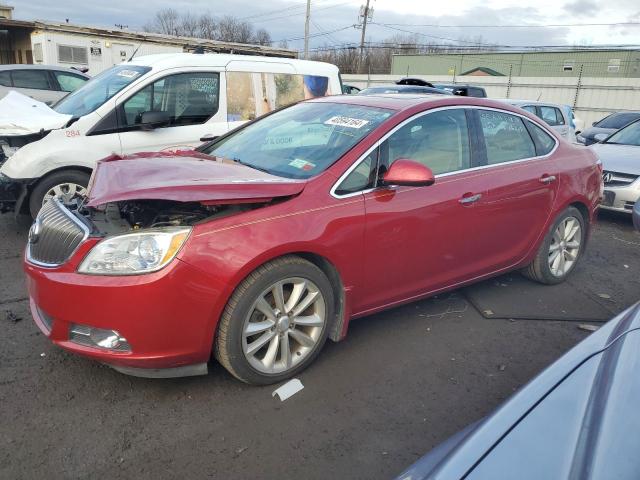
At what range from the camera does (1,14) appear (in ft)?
90.5

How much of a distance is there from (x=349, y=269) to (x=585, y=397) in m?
1.72

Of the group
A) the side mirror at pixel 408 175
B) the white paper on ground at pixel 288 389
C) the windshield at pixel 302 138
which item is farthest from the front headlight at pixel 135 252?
the side mirror at pixel 408 175

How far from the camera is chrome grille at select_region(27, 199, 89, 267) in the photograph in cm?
267

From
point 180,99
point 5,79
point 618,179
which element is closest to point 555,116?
point 618,179

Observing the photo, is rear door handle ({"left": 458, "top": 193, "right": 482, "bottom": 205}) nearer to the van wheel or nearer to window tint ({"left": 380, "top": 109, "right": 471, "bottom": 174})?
window tint ({"left": 380, "top": 109, "right": 471, "bottom": 174})

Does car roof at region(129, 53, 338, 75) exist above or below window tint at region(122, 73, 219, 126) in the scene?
above

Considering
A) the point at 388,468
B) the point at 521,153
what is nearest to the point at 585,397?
the point at 388,468

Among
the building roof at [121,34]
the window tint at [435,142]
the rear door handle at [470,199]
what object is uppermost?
the building roof at [121,34]

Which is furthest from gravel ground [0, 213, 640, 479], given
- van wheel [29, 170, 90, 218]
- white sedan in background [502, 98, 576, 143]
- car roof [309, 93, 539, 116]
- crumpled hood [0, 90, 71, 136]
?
white sedan in background [502, 98, 576, 143]

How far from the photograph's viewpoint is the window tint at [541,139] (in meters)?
4.28

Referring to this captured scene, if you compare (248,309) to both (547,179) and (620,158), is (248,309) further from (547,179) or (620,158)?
(620,158)

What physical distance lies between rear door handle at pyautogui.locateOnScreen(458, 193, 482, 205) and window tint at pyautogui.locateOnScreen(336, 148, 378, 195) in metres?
Result: 0.75

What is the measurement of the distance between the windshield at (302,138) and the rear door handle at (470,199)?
792 mm

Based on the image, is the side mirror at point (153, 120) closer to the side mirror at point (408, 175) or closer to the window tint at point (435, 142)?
the window tint at point (435, 142)
